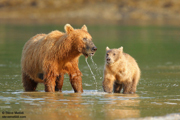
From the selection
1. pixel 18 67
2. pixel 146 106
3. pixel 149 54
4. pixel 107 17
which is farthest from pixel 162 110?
pixel 107 17

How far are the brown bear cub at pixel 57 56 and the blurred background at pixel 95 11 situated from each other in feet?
168

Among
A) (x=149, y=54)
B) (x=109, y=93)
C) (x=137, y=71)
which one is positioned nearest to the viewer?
(x=109, y=93)

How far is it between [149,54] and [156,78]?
24.6ft

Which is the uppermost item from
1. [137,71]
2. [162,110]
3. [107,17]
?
[107,17]

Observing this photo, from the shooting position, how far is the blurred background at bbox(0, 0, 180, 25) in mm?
→ 63062

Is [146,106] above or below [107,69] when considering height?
below

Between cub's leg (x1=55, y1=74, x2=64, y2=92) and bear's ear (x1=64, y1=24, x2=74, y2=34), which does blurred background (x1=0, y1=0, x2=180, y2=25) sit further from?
bear's ear (x1=64, y1=24, x2=74, y2=34)

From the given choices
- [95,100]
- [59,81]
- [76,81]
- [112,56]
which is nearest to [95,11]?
[112,56]

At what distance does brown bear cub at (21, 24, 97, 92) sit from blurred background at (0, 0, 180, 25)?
2012 inches

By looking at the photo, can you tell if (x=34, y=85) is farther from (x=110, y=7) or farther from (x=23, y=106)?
(x=110, y=7)

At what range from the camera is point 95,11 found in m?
64.7

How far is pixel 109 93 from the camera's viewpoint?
34.5 ft

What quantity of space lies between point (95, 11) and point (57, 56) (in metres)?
55.3

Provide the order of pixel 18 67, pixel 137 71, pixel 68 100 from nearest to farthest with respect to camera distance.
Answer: pixel 68 100, pixel 137 71, pixel 18 67
